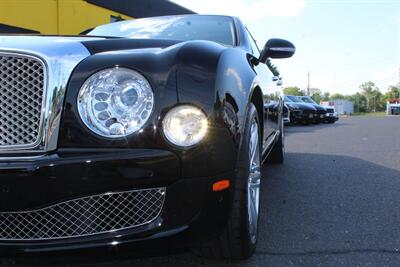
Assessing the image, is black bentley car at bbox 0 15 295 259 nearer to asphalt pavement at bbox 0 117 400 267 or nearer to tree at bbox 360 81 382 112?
asphalt pavement at bbox 0 117 400 267

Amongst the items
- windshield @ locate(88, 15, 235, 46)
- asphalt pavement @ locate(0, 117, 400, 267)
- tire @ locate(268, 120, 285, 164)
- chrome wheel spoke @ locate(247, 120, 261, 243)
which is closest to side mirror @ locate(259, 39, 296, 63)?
windshield @ locate(88, 15, 235, 46)

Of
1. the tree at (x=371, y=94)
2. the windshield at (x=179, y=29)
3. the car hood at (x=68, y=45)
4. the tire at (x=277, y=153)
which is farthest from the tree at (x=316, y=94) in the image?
the car hood at (x=68, y=45)

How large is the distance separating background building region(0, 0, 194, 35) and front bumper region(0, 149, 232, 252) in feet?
27.1

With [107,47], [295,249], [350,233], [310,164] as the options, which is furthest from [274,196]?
[107,47]

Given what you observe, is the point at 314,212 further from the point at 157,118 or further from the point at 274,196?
the point at 157,118

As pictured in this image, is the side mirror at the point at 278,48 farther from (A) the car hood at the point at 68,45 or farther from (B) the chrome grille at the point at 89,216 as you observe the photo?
(B) the chrome grille at the point at 89,216

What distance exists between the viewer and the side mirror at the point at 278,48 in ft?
11.8

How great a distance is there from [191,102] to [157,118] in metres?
0.15

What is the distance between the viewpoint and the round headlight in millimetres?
1859

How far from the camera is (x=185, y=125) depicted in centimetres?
187

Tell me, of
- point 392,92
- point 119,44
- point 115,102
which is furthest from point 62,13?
point 392,92

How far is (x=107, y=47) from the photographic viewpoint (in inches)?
83.4

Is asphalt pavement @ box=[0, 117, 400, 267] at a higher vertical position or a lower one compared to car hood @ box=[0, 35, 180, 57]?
lower

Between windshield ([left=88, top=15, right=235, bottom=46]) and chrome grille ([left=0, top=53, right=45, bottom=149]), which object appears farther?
windshield ([left=88, top=15, right=235, bottom=46])
